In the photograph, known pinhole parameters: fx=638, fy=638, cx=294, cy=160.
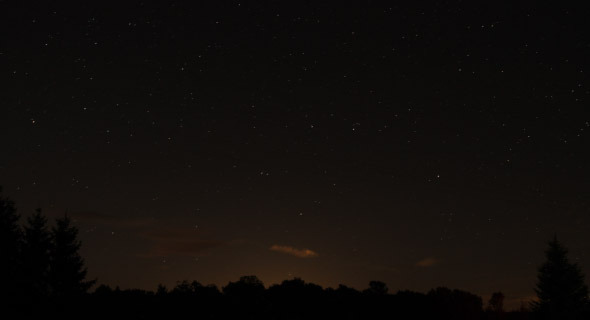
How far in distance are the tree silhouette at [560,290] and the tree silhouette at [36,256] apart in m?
35.9

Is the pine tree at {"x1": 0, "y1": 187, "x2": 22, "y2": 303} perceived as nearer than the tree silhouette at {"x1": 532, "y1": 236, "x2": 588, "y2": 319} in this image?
Yes

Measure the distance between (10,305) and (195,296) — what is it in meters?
23.7

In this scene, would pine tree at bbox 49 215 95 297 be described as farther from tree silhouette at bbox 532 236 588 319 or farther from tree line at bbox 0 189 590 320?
tree silhouette at bbox 532 236 588 319

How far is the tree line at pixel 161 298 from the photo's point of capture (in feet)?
125

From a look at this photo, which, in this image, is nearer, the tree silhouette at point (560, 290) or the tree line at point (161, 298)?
the tree line at point (161, 298)

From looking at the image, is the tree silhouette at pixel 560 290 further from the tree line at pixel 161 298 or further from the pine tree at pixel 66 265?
the pine tree at pixel 66 265

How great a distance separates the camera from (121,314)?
48031 mm

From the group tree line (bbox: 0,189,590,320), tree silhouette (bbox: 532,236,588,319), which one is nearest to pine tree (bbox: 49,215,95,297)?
tree line (bbox: 0,189,590,320)

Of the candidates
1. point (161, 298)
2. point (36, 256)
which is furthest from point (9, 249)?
point (161, 298)

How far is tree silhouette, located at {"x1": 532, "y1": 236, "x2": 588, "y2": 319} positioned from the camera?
47688mm

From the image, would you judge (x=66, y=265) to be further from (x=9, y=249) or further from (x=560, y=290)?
(x=560, y=290)

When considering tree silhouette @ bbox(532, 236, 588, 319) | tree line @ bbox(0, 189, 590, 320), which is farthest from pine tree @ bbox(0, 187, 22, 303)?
tree silhouette @ bbox(532, 236, 588, 319)

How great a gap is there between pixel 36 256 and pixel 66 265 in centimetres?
332

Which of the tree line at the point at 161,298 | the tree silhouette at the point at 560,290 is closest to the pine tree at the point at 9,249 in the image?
the tree line at the point at 161,298
